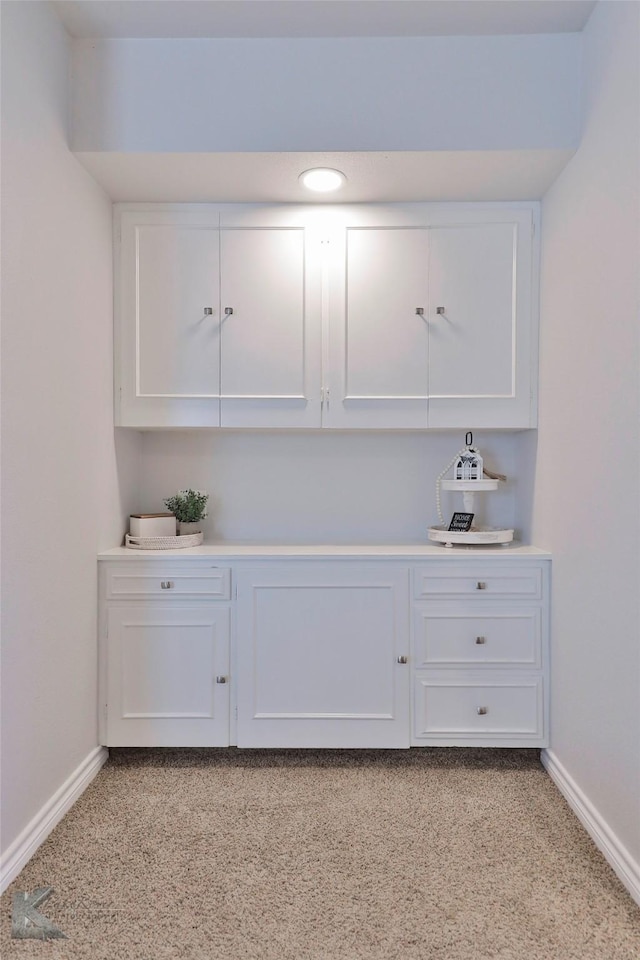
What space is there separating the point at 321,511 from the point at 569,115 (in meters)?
1.78

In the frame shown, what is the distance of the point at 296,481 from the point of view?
8.70 ft

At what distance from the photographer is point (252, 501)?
2646mm

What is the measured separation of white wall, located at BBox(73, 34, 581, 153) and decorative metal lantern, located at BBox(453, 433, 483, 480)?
113 cm

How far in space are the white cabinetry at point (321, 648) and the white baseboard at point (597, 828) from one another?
0.18 m

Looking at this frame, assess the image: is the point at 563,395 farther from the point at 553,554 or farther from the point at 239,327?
the point at 239,327

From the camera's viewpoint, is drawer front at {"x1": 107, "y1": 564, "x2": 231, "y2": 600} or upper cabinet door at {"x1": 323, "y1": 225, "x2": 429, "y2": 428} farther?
upper cabinet door at {"x1": 323, "y1": 225, "x2": 429, "y2": 428}

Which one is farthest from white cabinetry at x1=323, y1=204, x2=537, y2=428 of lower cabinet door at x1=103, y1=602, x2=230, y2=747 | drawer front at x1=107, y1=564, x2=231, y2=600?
lower cabinet door at x1=103, y1=602, x2=230, y2=747

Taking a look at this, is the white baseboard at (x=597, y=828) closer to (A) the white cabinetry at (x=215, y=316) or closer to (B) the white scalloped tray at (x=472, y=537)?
(B) the white scalloped tray at (x=472, y=537)

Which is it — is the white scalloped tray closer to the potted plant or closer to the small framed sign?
the small framed sign

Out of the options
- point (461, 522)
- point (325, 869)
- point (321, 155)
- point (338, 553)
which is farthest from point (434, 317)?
point (325, 869)

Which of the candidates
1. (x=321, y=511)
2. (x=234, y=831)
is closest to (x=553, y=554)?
(x=321, y=511)

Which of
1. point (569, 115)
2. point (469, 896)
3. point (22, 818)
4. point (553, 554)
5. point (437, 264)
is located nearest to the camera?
point (469, 896)

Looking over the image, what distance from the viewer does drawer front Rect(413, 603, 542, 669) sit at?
7.13 feet

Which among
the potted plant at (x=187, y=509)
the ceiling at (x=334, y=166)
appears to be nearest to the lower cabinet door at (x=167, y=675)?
the potted plant at (x=187, y=509)
